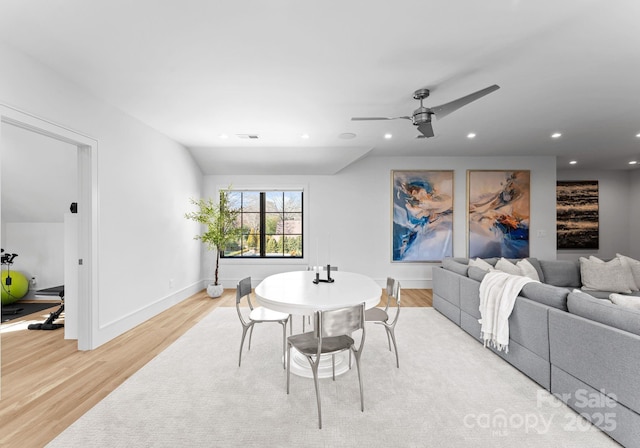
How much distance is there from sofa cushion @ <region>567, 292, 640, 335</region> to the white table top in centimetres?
137

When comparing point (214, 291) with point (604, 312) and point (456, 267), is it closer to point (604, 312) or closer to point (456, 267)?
point (456, 267)

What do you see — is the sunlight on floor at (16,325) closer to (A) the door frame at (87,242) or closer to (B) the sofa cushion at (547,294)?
(A) the door frame at (87,242)

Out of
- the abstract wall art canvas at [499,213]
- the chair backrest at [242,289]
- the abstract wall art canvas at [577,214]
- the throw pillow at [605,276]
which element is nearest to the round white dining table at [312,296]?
the chair backrest at [242,289]

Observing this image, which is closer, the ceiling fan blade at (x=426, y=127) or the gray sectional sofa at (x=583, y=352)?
the gray sectional sofa at (x=583, y=352)

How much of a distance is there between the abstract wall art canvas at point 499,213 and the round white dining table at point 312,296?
385 cm

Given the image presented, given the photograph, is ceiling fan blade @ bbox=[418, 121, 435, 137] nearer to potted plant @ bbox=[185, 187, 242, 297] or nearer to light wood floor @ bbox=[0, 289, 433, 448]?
light wood floor @ bbox=[0, 289, 433, 448]

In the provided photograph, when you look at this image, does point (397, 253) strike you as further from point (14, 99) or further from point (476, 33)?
point (14, 99)

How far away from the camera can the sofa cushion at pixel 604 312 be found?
1680 millimetres

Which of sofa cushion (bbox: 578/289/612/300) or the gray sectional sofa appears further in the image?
sofa cushion (bbox: 578/289/612/300)

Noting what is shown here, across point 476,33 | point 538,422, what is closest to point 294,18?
point 476,33

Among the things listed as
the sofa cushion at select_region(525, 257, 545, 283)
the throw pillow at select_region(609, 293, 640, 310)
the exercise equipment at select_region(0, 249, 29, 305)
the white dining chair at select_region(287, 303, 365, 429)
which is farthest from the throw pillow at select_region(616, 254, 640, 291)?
the exercise equipment at select_region(0, 249, 29, 305)

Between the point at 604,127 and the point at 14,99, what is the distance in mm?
→ 6607

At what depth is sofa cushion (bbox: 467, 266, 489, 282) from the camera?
3148 millimetres

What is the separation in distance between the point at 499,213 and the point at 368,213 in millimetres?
2598
